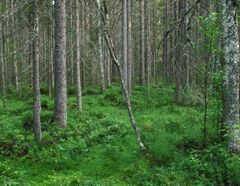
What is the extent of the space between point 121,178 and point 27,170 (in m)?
2.68

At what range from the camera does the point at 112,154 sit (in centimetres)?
1197

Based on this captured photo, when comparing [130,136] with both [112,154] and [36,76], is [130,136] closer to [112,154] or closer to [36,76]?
[112,154]

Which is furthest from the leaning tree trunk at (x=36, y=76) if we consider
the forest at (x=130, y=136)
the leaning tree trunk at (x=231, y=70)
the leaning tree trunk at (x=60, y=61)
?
the leaning tree trunk at (x=231, y=70)

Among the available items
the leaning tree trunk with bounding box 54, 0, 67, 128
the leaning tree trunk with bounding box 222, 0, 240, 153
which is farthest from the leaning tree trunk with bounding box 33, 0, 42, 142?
the leaning tree trunk with bounding box 222, 0, 240, 153

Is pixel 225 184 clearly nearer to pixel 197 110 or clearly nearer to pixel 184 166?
pixel 184 166

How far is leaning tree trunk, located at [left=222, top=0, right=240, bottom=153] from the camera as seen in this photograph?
10727 millimetres

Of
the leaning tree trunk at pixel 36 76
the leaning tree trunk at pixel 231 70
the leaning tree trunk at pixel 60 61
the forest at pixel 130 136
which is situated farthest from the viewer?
the leaning tree trunk at pixel 60 61

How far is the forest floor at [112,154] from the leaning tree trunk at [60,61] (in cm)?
49

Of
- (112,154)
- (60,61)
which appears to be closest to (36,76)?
(60,61)

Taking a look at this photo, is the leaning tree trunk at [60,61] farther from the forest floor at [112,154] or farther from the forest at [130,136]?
the forest floor at [112,154]

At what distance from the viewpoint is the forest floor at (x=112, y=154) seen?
10.1 metres

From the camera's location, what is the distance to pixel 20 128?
1428 centimetres

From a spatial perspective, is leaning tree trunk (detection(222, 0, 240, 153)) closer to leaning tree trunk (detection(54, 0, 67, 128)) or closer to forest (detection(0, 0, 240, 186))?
forest (detection(0, 0, 240, 186))

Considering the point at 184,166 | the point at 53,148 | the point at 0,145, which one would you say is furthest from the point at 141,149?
the point at 0,145
